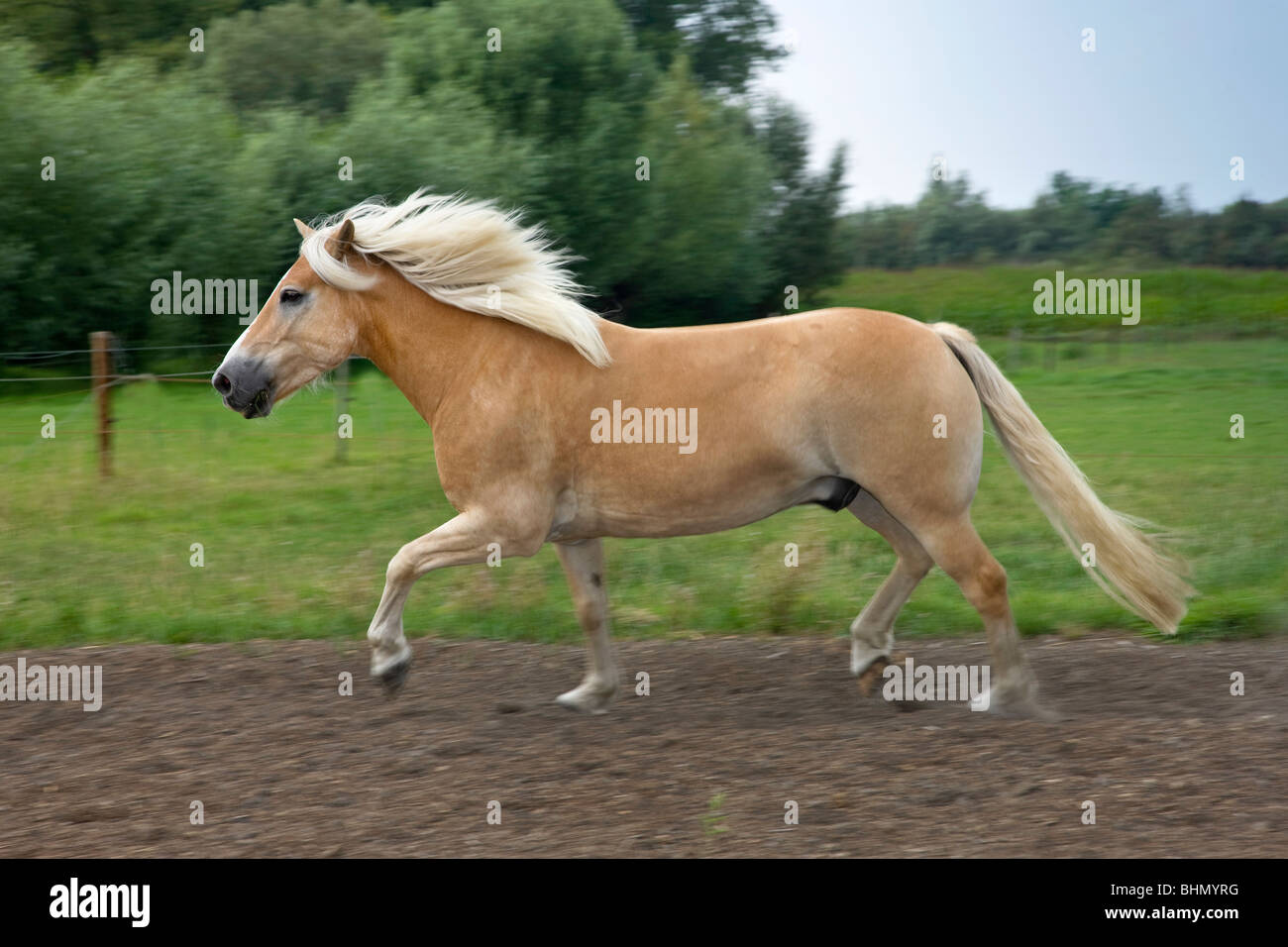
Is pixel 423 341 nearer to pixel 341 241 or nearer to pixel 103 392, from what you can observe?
pixel 341 241

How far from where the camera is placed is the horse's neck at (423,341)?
210 inches

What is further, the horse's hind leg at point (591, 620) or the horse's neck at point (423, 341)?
the horse's hind leg at point (591, 620)

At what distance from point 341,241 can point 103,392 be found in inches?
276

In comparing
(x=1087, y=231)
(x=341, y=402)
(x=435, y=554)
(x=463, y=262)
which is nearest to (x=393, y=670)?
(x=435, y=554)

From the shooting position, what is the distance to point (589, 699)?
222 inches

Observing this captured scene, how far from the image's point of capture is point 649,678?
6234mm

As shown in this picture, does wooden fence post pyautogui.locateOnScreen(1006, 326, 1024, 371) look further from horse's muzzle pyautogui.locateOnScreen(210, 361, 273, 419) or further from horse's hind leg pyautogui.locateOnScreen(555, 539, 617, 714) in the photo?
horse's muzzle pyautogui.locateOnScreen(210, 361, 273, 419)

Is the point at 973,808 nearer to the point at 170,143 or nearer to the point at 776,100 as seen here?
the point at 170,143

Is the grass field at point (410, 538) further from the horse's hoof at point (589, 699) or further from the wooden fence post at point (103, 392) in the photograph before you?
the horse's hoof at point (589, 699)

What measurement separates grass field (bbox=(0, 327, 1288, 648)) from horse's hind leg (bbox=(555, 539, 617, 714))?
141 cm

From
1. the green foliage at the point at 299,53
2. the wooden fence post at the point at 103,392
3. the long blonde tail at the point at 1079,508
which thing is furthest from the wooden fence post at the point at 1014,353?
the green foliage at the point at 299,53

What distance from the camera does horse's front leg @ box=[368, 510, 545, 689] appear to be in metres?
5.07

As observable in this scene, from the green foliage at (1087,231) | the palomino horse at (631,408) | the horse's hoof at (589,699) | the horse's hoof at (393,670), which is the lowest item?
the horse's hoof at (589,699)

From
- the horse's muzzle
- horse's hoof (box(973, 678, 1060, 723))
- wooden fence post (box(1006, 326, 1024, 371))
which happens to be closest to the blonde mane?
the horse's muzzle
